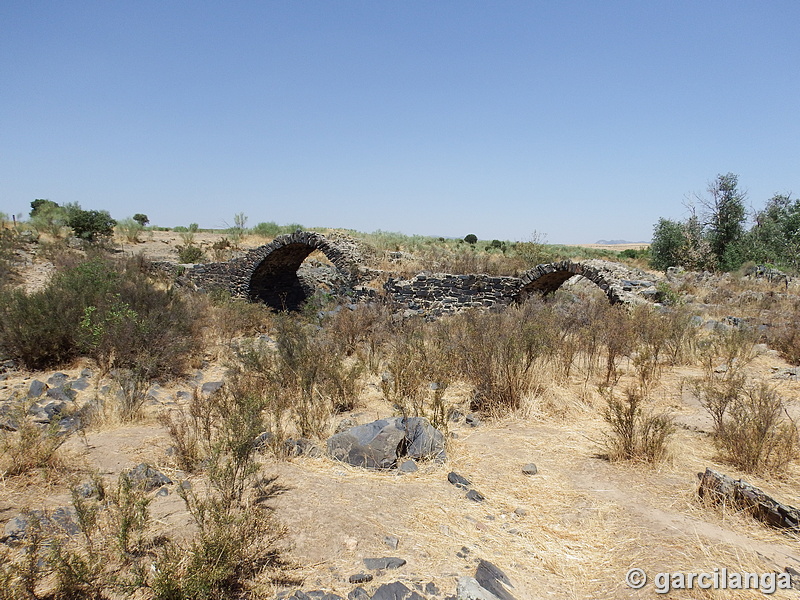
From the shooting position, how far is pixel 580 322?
29.1ft

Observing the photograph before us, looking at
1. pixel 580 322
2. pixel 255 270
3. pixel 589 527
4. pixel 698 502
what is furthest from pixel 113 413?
pixel 255 270

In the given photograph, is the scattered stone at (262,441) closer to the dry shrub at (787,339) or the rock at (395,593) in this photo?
the rock at (395,593)

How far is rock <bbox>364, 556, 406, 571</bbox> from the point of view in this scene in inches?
102

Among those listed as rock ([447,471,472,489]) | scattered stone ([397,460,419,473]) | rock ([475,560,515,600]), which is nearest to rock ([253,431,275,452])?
scattered stone ([397,460,419,473])

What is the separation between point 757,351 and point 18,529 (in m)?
9.89

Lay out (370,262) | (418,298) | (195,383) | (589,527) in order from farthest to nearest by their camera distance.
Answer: (370,262), (418,298), (195,383), (589,527)

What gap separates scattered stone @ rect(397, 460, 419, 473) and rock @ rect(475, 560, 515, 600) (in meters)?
1.32

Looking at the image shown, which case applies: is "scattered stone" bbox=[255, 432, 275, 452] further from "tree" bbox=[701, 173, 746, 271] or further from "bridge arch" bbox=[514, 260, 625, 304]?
"tree" bbox=[701, 173, 746, 271]

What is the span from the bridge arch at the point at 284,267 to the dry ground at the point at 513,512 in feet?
33.3

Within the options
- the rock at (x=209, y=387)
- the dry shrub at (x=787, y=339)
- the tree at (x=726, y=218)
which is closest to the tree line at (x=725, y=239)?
the tree at (x=726, y=218)

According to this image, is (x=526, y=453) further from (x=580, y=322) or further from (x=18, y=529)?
(x=580, y=322)

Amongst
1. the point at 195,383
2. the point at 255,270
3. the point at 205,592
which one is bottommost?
the point at 195,383

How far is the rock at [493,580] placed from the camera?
2396 millimetres

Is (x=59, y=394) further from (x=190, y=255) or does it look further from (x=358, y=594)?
(x=190, y=255)
